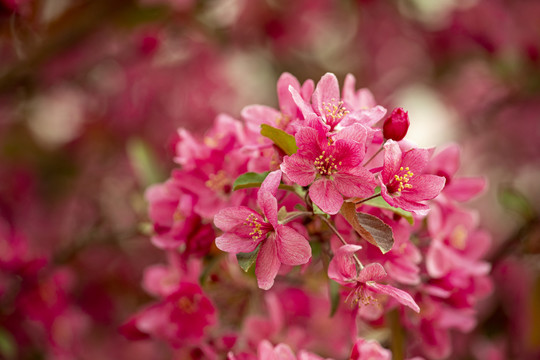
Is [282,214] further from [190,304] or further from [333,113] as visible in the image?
[190,304]

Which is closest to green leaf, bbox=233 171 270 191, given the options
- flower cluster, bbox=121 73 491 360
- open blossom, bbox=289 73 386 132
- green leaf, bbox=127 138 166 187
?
flower cluster, bbox=121 73 491 360

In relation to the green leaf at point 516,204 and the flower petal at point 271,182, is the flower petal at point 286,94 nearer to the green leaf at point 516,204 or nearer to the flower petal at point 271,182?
the flower petal at point 271,182

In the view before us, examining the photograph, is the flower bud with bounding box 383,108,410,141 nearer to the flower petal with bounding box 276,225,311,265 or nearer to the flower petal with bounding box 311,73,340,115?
the flower petal with bounding box 311,73,340,115

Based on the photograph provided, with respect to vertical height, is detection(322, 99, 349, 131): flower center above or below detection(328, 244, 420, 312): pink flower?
above

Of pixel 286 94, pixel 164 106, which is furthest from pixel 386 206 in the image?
pixel 164 106

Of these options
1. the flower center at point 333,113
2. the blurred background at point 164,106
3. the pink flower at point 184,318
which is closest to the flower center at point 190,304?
the pink flower at point 184,318

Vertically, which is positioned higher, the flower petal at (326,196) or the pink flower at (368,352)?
the flower petal at (326,196)
